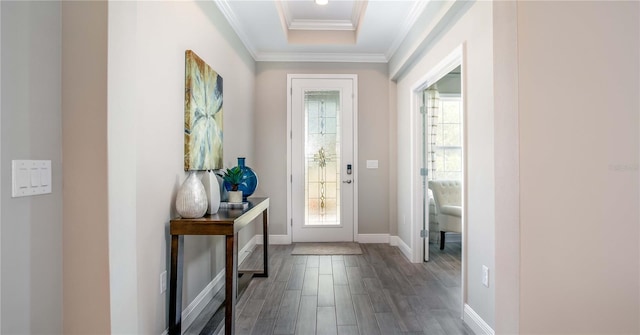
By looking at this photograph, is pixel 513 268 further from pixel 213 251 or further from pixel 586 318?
pixel 213 251

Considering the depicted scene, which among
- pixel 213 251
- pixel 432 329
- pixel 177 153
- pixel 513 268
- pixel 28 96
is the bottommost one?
pixel 432 329

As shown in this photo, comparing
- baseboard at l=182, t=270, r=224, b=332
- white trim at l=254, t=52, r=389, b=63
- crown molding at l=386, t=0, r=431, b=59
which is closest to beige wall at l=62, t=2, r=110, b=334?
baseboard at l=182, t=270, r=224, b=332

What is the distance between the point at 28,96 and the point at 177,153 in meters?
1.06

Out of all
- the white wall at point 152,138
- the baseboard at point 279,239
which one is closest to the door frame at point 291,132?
the baseboard at point 279,239

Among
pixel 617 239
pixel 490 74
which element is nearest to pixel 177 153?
pixel 490 74

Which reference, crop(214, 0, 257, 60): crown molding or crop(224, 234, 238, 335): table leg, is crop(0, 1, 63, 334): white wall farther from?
crop(214, 0, 257, 60): crown molding

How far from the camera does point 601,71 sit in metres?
1.01

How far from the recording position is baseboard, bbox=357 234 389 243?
4.38m

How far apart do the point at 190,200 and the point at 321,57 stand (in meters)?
3.05

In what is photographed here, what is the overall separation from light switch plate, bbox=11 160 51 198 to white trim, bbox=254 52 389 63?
355 cm

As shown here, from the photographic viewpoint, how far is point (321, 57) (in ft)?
14.0

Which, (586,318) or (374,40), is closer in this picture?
(586,318)

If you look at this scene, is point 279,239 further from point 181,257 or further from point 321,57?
point 321,57

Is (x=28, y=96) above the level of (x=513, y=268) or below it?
above
